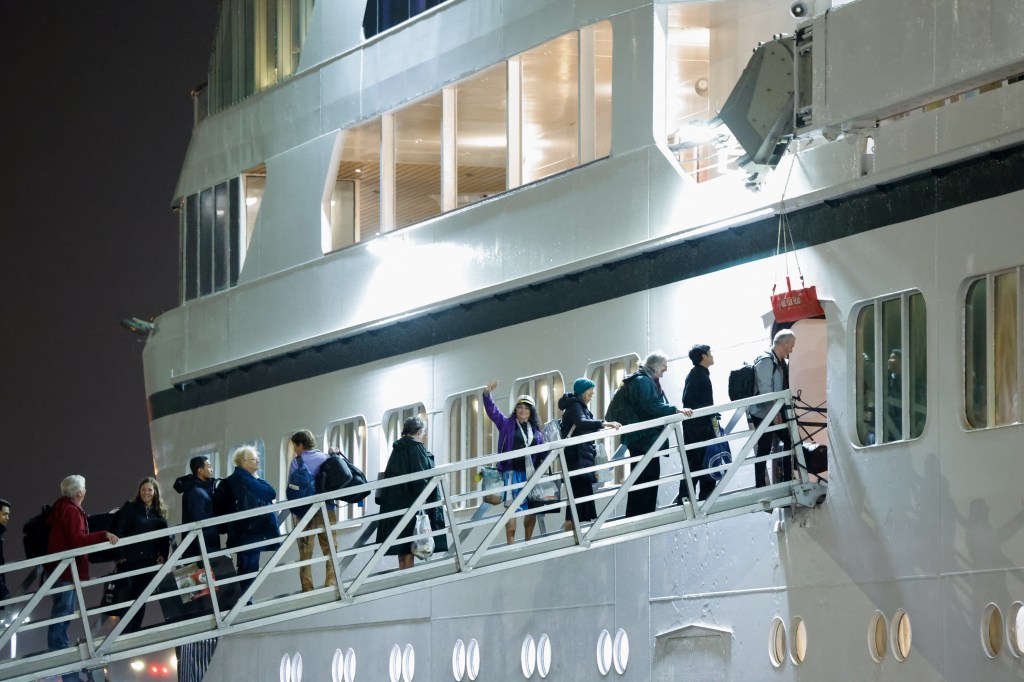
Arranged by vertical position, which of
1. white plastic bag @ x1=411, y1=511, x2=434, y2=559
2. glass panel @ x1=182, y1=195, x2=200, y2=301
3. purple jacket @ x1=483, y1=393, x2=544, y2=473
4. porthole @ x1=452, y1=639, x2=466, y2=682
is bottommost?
porthole @ x1=452, y1=639, x2=466, y2=682

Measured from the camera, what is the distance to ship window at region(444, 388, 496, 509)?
61.9 ft

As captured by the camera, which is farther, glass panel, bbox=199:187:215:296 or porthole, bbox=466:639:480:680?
glass panel, bbox=199:187:215:296

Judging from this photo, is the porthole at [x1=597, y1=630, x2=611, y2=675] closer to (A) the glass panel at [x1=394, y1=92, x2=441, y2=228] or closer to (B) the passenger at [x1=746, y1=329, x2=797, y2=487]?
(B) the passenger at [x1=746, y1=329, x2=797, y2=487]

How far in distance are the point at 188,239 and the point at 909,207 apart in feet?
48.5

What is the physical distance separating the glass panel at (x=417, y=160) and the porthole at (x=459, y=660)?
17.1ft

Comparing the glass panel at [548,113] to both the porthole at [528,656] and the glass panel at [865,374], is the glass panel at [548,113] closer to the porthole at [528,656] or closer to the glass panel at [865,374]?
the porthole at [528,656]

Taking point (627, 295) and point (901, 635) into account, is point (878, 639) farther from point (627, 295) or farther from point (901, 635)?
point (627, 295)

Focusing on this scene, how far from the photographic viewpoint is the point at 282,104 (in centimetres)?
2319

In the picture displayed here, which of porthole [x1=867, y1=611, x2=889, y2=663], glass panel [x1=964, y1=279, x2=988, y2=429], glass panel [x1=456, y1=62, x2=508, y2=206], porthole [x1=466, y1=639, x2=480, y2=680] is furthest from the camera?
glass panel [x1=456, y1=62, x2=508, y2=206]

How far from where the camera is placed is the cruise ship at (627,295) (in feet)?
40.7

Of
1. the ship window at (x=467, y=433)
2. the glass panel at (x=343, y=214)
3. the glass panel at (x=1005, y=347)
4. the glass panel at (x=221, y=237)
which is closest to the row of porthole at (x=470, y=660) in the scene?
the ship window at (x=467, y=433)

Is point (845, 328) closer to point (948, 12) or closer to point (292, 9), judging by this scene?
point (948, 12)

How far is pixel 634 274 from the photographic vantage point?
1623 centimetres

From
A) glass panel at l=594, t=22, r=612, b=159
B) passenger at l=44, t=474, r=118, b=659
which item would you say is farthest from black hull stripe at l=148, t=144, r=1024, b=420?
passenger at l=44, t=474, r=118, b=659
